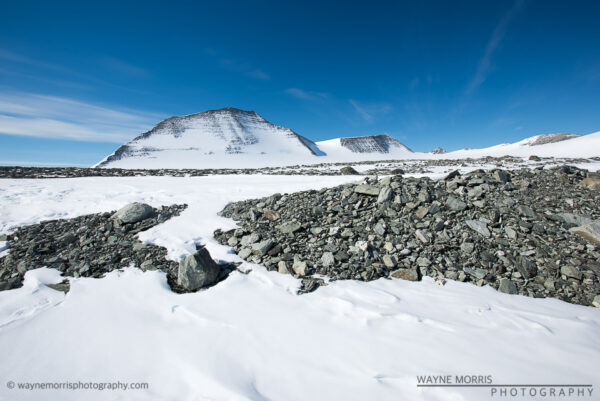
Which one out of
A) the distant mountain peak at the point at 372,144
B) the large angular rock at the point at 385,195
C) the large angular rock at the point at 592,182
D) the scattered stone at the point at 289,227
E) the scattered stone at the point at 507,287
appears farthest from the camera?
the distant mountain peak at the point at 372,144

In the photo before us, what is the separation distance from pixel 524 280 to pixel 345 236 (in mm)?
3229

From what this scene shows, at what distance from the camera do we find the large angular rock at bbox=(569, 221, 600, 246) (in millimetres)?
4703

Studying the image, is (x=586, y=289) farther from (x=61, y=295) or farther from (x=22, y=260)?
(x=22, y=260)

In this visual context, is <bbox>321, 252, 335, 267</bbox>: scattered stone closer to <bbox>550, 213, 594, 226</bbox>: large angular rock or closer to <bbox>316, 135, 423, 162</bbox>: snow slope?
<bbox>550, 213, 594, 226</bbox>: large angular rock

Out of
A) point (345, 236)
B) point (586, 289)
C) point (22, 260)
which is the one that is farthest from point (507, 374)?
point (22, 260)

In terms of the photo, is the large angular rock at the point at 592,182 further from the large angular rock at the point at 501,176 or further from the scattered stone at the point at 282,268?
the scattered stone at the point at 282,268

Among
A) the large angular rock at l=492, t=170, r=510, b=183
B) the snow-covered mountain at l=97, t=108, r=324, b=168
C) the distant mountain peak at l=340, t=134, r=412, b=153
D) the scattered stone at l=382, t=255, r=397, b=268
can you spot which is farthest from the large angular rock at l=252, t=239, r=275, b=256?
the distant mountain peak at l=340, t=134, r=412, b=153

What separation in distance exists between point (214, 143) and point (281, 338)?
61955mm

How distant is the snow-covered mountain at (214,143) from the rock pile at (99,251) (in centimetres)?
3654

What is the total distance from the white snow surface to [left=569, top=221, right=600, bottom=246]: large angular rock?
2083 millimetres

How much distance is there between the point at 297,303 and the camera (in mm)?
3895

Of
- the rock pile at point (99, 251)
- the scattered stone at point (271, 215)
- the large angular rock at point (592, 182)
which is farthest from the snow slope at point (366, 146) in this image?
the rock pile at point (99, 251)

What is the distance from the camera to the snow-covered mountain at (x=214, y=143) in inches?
1865

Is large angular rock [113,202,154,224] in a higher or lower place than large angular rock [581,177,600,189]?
lower
